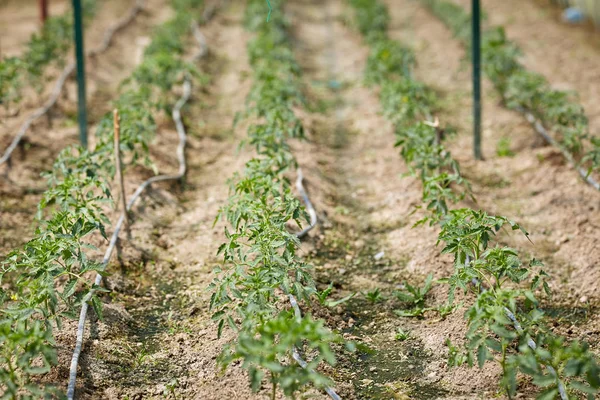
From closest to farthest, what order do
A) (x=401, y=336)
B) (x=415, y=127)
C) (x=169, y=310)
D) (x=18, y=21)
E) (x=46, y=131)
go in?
(x=401, y=336) → (x=169, y=310) → (x=415, y=127) → (x=46, y=131) → (x=18, y=21)

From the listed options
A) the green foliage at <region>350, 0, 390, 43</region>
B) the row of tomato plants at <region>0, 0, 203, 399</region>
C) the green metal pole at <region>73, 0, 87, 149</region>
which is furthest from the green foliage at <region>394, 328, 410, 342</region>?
the green foliage at <region>350, 0, 390, 43</region>

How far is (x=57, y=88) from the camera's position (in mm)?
8312

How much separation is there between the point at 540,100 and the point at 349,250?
2726mm

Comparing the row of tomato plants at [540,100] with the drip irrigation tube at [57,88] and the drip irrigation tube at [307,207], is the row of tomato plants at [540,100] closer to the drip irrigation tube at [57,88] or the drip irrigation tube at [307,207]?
the drip irrigation tube at [307,207]

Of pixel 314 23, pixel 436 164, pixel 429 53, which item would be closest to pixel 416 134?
pixel 436 164

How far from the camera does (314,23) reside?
14016 millimetres

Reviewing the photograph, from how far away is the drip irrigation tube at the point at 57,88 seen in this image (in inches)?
263

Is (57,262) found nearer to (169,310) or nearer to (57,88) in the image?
(169,310)

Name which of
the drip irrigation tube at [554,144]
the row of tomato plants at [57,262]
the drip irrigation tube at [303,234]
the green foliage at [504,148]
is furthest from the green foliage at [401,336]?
the green foliage at [504,148]

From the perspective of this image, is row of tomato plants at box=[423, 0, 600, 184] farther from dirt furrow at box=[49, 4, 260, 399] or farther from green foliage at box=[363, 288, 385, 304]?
dirt furrow at box=[49, 4, 260, 399]

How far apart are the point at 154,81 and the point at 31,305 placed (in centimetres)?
450

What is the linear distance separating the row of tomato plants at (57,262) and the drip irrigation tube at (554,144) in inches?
139

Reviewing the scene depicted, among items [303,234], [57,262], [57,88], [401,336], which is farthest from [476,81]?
Answer: [57,88]

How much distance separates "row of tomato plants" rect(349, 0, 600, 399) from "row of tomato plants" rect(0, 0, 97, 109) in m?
3.59
